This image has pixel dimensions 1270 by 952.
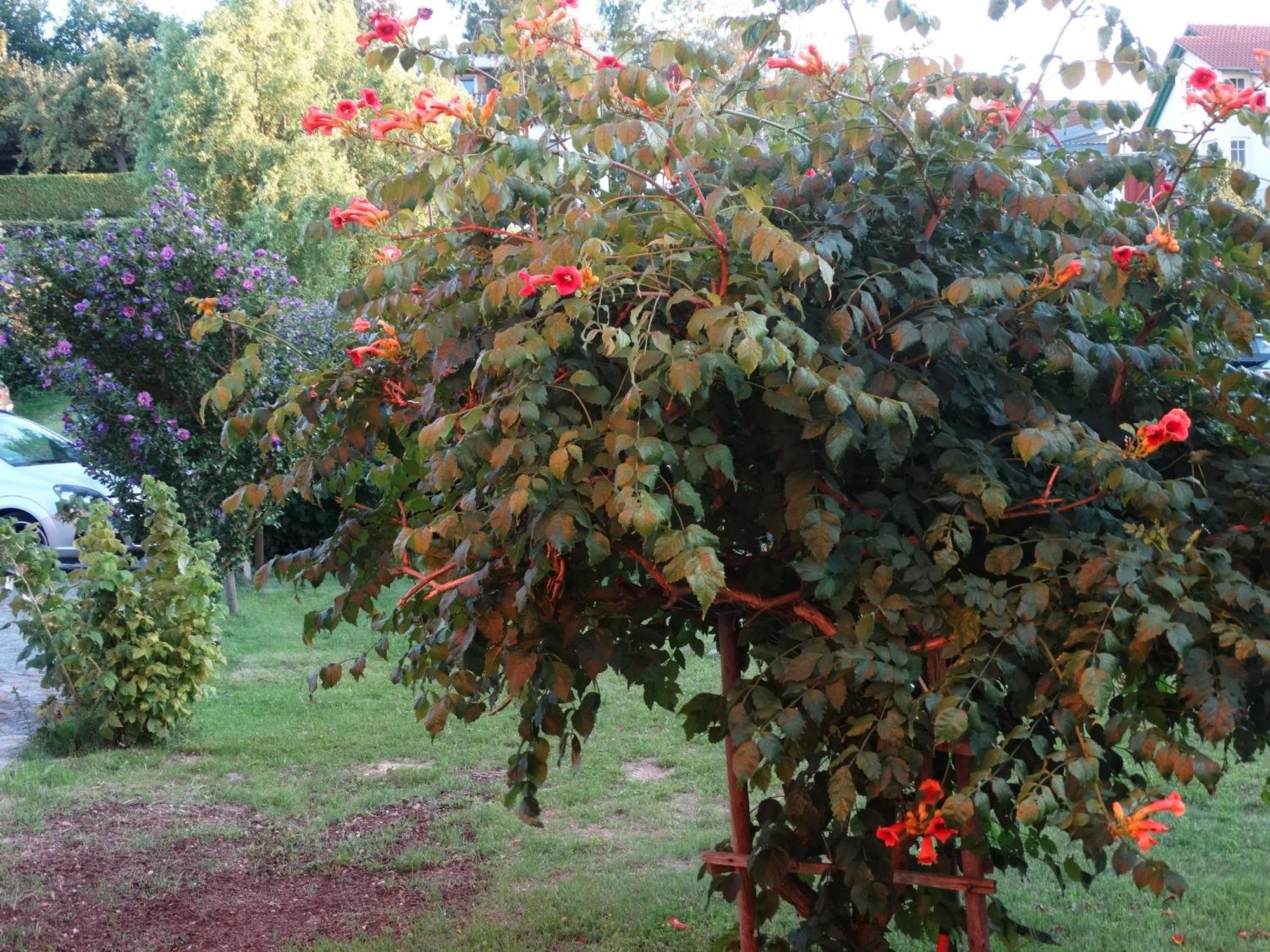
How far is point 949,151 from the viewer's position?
229cm

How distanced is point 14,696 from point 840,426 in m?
6.85

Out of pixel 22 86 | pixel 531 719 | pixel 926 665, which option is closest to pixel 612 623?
pixel 531 719

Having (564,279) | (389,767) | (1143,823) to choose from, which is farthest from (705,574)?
(389,767)

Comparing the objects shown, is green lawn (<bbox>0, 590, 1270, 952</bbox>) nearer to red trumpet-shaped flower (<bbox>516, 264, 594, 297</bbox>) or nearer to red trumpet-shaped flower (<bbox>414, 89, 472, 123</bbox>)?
red trumpet-shaped flower (<bbox>516, 264, 594, 297</bbox>)

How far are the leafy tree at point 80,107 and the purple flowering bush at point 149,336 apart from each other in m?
30.3

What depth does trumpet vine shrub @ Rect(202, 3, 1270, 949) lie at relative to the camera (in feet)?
6.57

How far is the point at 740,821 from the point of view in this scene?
2932mm

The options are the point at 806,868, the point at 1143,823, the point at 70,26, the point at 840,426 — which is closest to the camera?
the point at 1143,823

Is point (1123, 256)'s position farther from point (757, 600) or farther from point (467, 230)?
point (467, 230)

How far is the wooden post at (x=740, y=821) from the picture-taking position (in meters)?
2.85

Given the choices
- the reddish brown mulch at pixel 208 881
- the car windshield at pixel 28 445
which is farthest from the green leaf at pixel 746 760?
the car windshield at pixel 28 445

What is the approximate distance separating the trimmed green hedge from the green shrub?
1027 inches

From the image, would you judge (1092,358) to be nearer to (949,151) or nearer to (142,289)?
(949,151)

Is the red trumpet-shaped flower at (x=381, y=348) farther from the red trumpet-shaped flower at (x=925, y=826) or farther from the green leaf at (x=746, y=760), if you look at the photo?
the red trumpet-shaped flower at (x=925, y=826)
